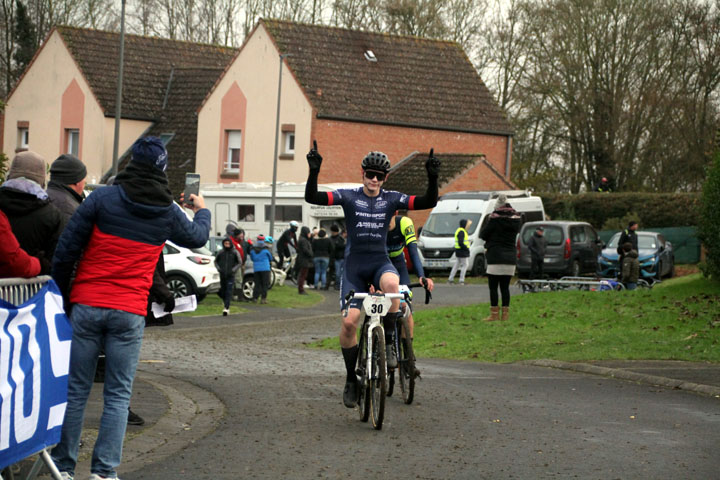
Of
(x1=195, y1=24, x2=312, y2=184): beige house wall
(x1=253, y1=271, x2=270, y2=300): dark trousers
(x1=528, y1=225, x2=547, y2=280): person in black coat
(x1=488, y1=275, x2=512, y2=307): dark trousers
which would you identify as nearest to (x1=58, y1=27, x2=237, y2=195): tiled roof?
(x1=195, y1=24, x2=312, y2=184): beige house wall

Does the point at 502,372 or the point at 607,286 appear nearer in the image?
the point at 502,372

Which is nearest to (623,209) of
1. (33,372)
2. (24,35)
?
(24,35)

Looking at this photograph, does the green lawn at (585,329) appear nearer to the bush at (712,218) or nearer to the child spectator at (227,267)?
the bush at (712,218)

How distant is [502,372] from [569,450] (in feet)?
17.8

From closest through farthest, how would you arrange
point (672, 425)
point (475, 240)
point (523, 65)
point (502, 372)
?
point (672, 425) → point (502, 372) → point (475, 240) → point (523, 65)

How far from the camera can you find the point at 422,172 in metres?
50.0

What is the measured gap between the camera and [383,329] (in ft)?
31.2

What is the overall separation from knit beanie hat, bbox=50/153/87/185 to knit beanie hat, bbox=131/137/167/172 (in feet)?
3.50

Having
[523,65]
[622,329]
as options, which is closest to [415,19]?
[523,65]

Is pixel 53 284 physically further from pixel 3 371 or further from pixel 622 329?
pixel 622 329

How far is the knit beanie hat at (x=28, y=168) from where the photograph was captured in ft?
23.8

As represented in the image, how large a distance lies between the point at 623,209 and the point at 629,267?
2139 centimetres

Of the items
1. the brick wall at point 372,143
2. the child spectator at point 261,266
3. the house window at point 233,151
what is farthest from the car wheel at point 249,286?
the house window at point 233,151

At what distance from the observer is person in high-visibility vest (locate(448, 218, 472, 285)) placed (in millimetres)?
35594
